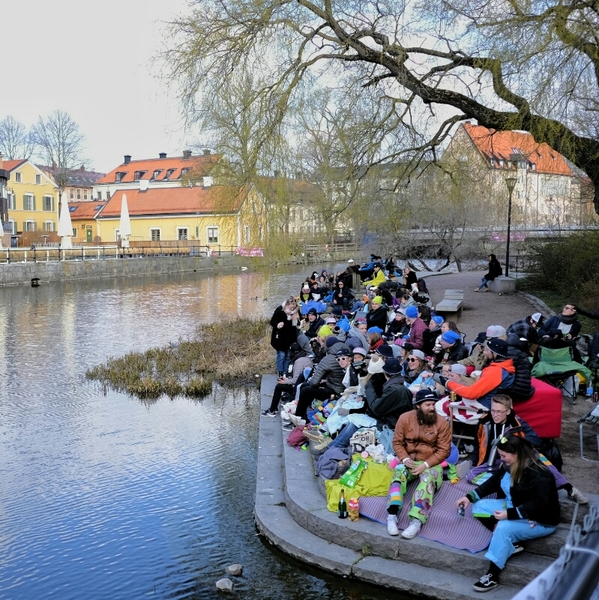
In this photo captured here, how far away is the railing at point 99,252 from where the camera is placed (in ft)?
133

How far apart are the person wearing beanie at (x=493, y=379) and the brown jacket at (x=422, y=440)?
0.59 m

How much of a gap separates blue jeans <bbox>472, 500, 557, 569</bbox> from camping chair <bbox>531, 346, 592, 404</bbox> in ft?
13.2

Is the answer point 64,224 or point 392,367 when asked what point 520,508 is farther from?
point 64,224

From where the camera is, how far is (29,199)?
64.1m

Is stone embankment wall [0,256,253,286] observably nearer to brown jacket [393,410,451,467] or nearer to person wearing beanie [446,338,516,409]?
person wearing beanie [446,338,516,409]

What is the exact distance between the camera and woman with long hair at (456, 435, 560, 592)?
218 inches

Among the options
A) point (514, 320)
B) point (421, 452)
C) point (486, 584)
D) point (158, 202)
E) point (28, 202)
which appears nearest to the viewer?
point (486, 584)

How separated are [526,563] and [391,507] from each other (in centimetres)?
121

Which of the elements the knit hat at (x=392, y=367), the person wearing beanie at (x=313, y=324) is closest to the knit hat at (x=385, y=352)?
the knit hat at (x=392, y=367)

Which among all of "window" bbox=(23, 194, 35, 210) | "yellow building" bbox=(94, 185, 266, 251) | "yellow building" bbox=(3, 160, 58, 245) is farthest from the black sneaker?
"window" bbox=(23, 194, 35, 210)

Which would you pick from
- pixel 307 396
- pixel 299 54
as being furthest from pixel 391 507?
pixel 299 54

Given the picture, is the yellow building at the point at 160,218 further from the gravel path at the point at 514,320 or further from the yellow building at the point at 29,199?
the gravel path at the point at 514,320

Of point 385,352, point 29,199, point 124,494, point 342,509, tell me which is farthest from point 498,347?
point 29,199

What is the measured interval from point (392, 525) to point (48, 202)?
6567 centimetres
